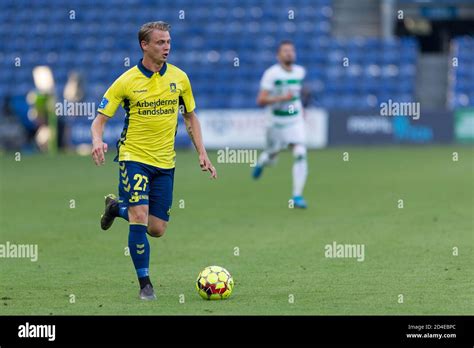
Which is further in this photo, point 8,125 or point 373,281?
point 8,125

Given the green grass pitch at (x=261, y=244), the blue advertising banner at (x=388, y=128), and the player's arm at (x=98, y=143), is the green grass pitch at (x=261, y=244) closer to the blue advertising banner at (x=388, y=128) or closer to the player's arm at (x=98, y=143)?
the player's arm at (x=98, y=143)

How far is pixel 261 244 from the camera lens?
543 inches

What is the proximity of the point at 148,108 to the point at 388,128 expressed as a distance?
2530 cm

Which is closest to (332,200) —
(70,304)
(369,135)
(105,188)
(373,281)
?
(105,188)

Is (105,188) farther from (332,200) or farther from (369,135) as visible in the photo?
(369,135)

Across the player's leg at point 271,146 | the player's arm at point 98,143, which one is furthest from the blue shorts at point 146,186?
the player's leg at point 271,146

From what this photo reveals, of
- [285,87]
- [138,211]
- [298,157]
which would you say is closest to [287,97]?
[285,87]

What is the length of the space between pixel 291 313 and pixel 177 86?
246 cm

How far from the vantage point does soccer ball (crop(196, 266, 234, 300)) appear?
9766mm

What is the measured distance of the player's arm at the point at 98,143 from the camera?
9.62 m

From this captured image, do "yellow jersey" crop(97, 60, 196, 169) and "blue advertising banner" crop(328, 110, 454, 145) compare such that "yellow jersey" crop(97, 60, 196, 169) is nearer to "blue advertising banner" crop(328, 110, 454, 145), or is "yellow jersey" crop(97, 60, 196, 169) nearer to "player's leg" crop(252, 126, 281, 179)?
"player's leg" crop(252, 126, 281, 179)

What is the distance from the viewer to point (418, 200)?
1883cm

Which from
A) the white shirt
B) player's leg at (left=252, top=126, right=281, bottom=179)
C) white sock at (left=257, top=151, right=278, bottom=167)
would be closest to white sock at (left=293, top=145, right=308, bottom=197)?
the white shirt
